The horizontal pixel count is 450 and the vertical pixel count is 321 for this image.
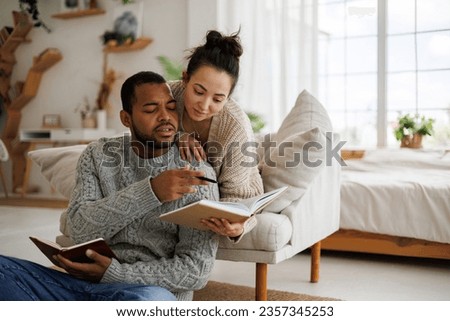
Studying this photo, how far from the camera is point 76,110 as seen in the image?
242 inches

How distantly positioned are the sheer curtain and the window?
0.57ft

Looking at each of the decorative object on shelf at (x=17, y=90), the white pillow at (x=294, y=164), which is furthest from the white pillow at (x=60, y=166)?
the decorative object on shelf at (x=17, y=90)

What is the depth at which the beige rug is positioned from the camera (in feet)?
6.96

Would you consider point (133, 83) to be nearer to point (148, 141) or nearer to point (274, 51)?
point (148, 141)

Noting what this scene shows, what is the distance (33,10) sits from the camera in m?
6.28

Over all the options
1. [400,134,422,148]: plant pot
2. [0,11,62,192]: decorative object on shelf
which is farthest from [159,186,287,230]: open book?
[0,11,62,192]: decorative object on shelf

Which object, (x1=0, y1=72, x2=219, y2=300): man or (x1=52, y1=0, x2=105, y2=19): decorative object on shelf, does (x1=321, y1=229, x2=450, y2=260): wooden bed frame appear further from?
(x1=52, y1=0, x2=105, y2=19): decorative object on shelf

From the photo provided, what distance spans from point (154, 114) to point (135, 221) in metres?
0.30

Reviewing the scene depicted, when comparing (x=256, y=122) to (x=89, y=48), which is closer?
(x=256, y=122)

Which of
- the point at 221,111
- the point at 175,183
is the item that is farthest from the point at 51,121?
the point at 175,183

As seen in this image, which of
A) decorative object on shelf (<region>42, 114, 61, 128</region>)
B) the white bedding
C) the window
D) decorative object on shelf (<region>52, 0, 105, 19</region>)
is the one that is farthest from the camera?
decorative object on shelf (<region>42, 114, 61, 128</region>)
